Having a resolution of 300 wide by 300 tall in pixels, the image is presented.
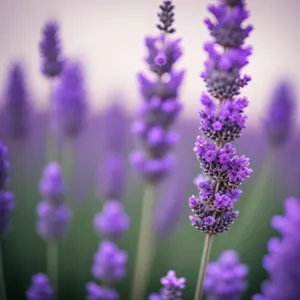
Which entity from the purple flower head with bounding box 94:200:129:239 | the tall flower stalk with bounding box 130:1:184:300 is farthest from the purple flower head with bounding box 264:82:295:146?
the purple flower head with bounding box 94:200:129:239

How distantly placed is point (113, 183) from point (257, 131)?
3.32m

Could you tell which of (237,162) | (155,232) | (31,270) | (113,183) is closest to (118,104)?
(113,183)

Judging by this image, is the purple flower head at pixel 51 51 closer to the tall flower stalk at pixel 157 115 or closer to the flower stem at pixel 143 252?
the tall flower stalk at pixel 157 115

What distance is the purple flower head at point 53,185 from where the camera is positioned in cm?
286

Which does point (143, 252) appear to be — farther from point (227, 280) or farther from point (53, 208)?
point (227, 280)

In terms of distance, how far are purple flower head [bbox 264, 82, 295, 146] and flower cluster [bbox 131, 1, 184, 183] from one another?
129cm

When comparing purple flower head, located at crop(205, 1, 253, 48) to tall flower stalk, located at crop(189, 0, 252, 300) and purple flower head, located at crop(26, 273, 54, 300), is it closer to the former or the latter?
tall flower stalk, located at crop(189, 0, 252, 300)

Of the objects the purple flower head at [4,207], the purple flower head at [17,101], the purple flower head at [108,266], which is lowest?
the purple flower head at [108,266]

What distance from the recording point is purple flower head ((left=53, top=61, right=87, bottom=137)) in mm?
3463

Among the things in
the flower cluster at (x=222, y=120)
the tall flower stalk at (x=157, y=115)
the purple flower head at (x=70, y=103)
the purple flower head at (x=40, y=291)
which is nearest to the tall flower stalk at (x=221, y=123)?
the flower cluster at (x=222, y=120)

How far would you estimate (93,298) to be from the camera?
2.54m

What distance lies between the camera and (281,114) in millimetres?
3777

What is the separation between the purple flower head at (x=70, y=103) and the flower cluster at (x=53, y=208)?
0.61 meters

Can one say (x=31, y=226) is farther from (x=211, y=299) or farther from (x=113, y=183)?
(x=211, y=299)
